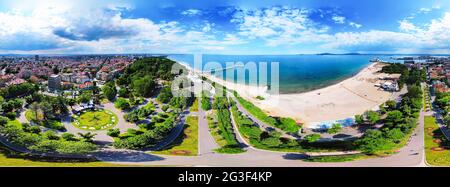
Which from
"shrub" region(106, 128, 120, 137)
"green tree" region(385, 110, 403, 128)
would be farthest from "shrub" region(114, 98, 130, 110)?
"green tree" region(385, 110, 403, 128)

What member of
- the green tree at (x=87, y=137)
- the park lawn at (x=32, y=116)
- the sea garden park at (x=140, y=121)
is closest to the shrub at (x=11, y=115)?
the sea garden park at (x=140, y=121)

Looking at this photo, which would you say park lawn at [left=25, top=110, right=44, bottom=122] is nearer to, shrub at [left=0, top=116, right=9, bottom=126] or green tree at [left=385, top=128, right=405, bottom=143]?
shrub at [left=0, top=116, right=9, bottom=126]

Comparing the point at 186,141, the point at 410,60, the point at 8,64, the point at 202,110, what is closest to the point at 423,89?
the point at 410,60

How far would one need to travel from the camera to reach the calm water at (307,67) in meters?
4.93

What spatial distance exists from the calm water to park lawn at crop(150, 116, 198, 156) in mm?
1038

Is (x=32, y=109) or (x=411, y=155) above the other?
(x=32, y=109)

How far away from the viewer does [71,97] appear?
15.4 ft

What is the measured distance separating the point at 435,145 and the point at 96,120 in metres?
5.80

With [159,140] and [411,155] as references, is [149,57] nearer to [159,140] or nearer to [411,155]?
[159,140]

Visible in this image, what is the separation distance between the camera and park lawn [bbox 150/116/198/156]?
172 inches

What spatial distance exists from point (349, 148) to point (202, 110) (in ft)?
8.59

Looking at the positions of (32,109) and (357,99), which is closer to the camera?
(32,109)
